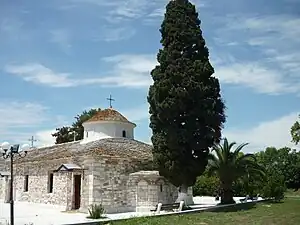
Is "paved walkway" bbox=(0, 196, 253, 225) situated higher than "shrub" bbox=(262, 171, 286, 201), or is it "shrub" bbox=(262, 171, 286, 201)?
"shrub" bbox=(262, 171, 286, 201)

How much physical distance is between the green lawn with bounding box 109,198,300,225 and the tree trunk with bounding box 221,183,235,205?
165 inches

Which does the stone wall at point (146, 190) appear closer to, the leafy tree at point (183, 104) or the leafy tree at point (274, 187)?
the leafy tree at point (183, 104)

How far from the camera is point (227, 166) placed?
25234mm

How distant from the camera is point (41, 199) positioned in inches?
1240

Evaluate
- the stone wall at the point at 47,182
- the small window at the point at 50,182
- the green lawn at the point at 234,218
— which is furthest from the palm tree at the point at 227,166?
the small window at the point at 50,182

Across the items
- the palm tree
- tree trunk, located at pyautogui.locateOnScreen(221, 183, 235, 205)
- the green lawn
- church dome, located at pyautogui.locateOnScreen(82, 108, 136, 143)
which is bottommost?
the green lawn

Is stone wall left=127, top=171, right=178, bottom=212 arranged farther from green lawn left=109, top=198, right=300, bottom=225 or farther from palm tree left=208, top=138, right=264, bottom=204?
green lawn left=109, top=198, right=300, bottom=225

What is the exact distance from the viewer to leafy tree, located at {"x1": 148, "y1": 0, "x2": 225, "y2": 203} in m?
23.1

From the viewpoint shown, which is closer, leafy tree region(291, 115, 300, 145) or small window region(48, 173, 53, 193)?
small window region(48, 173, 53, 193)

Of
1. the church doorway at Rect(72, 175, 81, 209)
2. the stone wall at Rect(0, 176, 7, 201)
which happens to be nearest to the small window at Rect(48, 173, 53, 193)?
the church doorway at Rect(72, 175, 81, 209)

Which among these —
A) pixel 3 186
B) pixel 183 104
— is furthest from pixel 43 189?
pixel 183 104

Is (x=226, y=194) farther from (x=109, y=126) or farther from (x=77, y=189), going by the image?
(x=109, y=126)

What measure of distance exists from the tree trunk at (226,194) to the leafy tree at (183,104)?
9.01 ft

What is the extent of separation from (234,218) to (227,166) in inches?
253
